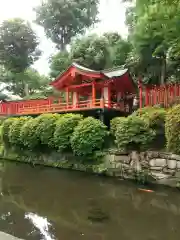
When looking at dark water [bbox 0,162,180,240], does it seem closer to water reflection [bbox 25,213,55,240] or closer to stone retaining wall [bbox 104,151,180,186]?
water reflection [bbox 25,213,55,240]

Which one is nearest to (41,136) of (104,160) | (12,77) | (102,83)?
(104,160)

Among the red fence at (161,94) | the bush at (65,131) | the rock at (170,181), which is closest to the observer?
the rock at (170,181)

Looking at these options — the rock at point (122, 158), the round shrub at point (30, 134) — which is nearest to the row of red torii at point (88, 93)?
the round shrub at point (30, 134)

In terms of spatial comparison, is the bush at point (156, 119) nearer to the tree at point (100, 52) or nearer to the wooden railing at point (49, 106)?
the wooden railing at point (49, 106)

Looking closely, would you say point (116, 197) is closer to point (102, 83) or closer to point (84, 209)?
point (84, 209)

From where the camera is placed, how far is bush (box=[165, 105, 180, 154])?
326 inches

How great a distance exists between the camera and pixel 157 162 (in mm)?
9102

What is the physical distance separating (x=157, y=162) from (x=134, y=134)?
1.28 meters

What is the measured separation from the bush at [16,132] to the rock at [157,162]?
8.06m

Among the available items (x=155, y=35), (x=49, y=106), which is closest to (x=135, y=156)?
(x=155, y=35)

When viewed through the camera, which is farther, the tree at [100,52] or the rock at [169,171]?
the tree at [100,52]

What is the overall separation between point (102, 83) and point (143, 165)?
706cm

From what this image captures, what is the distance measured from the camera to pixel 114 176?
10273 millimetres

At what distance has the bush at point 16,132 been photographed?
14633mm
